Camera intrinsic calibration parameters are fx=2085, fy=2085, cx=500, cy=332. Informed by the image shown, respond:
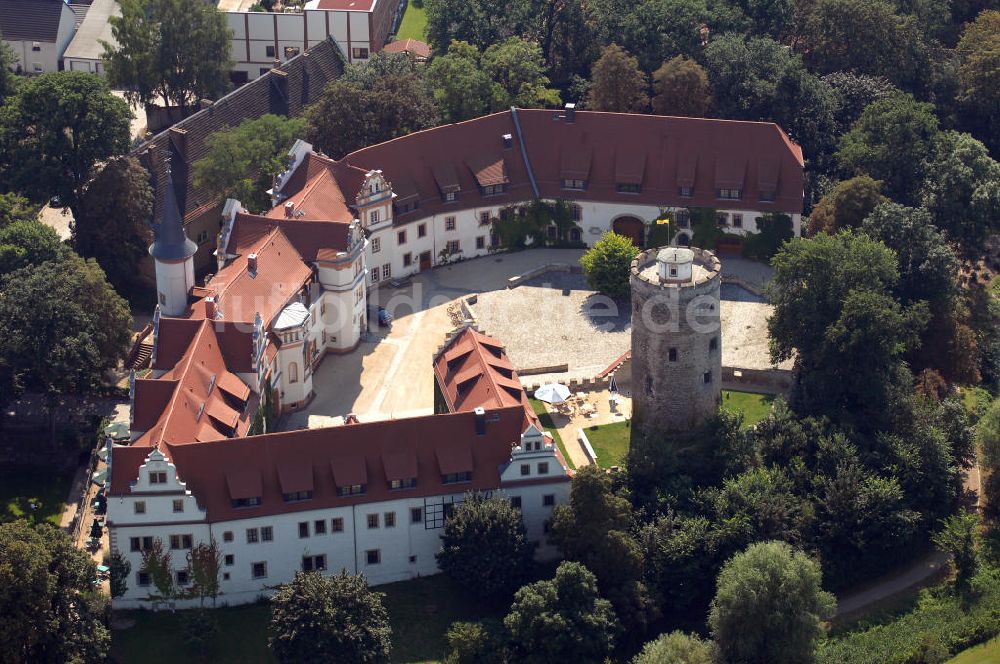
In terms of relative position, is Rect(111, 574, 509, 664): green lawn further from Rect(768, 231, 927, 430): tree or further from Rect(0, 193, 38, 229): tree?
Rect(0, 193, 38, 229): tree

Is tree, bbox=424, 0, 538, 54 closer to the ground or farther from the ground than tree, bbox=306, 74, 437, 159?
farther from the ground

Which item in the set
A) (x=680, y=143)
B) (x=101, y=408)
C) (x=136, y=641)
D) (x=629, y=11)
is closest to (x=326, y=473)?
(x=136, y=641)

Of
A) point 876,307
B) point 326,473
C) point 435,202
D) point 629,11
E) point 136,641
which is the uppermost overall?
point 629,11

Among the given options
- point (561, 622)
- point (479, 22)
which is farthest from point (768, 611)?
point (479, 22)

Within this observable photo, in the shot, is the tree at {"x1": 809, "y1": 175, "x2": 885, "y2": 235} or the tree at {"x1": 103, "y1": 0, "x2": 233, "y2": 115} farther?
the tree at {"x1": 103, "y1": 0, "x2": 233, "y2": 115}

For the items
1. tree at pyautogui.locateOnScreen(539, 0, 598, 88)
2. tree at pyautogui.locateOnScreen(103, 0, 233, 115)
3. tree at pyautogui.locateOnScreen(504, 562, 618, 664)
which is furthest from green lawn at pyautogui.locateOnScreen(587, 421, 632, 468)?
tree at pyautogui.locateOnScreen(103, 0, 233, 115)

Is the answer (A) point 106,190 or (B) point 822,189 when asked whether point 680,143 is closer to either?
(B) point 822,189

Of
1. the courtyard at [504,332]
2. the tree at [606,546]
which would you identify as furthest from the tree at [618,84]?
the tree at [606,546]

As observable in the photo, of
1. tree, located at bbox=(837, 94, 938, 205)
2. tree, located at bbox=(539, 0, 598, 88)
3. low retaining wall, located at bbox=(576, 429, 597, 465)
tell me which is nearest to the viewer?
low retaining wall, located at bbox=(576, 429, 597, 465)
